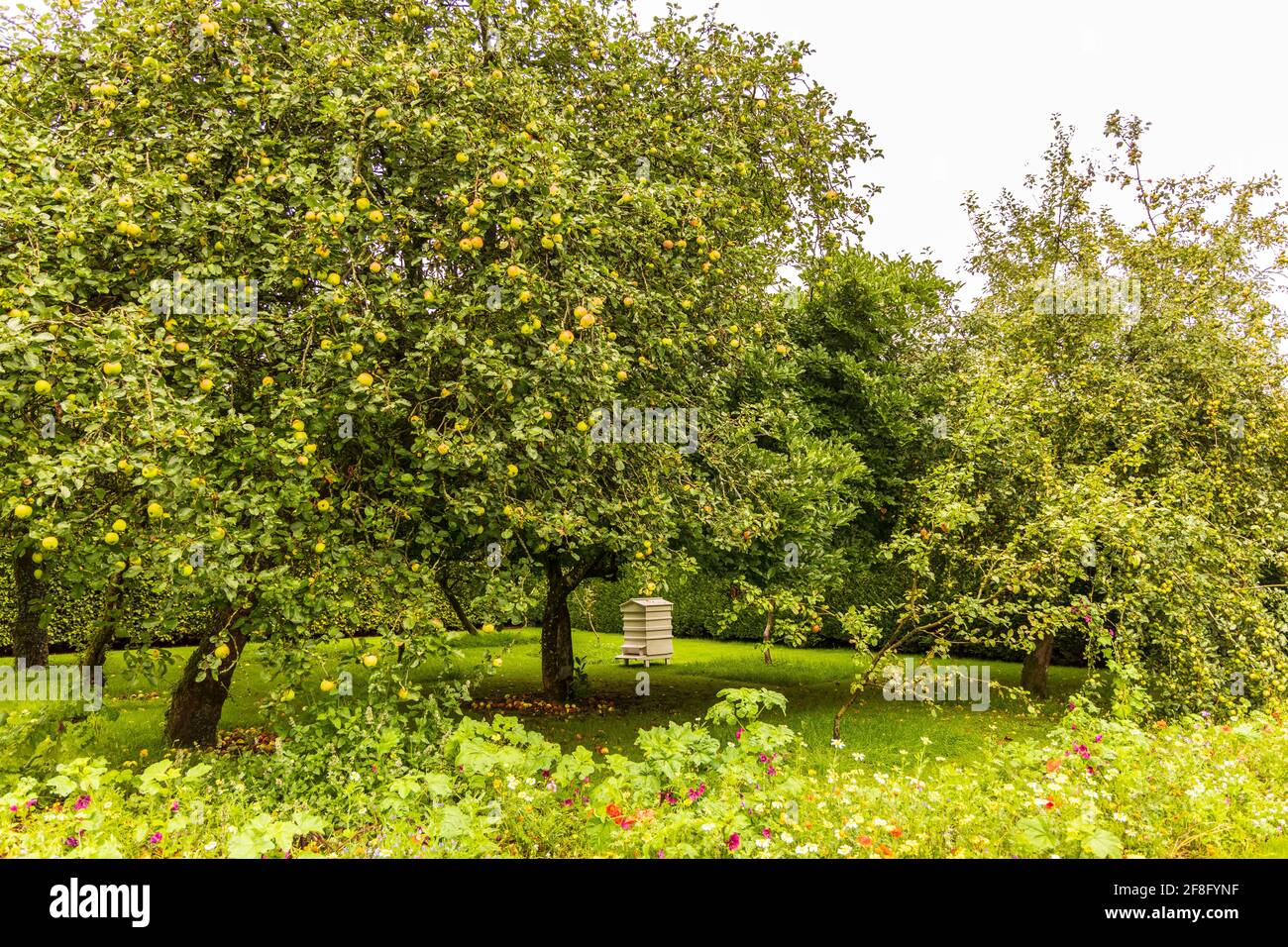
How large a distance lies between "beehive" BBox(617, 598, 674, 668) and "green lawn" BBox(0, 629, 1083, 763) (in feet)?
1.38

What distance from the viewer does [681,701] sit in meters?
11.8

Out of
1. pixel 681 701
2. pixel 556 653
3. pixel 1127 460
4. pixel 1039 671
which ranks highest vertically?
pixel 1127 460

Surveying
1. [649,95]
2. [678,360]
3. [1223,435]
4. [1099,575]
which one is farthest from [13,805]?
[1223,435]

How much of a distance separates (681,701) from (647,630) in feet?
11.4

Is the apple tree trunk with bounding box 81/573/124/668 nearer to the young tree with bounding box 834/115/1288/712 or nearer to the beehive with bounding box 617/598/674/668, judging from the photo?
the young tree with bounding box 834/115/1288/712

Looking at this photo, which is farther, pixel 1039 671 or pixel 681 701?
pixel 1039 671

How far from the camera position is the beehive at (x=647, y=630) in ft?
49.3

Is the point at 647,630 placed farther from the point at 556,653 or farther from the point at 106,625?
the point at 106,625

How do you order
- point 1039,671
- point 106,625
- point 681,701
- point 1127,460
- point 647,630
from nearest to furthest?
point 106,625 < point 1127,460 < point 681,701 < point 1039,671 < point 647,630

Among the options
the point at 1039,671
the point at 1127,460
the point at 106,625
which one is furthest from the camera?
the point at 1039,671

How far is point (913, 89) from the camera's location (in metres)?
10.6

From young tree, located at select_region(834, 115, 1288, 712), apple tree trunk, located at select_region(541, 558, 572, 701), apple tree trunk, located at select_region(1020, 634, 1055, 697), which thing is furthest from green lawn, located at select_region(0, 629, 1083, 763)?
young tree, located at select_region(834, 115, 1288, 712)

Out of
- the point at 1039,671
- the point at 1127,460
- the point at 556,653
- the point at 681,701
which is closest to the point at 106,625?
the point at 556,653
